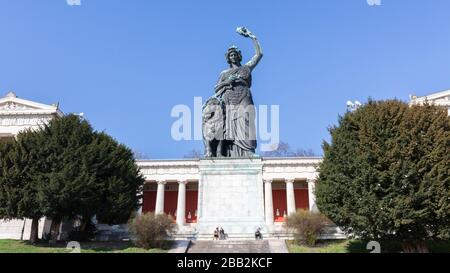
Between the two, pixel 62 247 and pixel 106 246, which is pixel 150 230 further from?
pixel 62 247

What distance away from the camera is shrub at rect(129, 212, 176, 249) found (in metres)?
25.8

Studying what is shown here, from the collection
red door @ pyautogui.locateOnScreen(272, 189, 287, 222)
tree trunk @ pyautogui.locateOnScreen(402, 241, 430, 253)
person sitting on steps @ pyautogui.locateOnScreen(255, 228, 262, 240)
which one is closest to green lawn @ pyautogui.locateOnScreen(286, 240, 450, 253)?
tree trunk @ pyautogui.locateOnScreen(402, 241, 430, 253)

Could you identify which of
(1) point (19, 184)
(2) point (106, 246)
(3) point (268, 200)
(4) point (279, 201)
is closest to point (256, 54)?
(2) point (106, 246)

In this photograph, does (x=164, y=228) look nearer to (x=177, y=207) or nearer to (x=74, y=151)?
(x=74, y=151)

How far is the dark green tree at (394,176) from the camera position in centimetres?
2255

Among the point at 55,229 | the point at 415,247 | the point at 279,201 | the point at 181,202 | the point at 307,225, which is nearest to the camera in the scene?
the point at 415,247

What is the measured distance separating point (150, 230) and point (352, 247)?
13169 millimetres

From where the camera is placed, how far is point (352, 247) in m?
26.3

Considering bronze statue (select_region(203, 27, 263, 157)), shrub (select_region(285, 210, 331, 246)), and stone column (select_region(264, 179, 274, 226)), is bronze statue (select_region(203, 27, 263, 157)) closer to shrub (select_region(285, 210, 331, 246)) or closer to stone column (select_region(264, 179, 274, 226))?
shrub (select_region(285, 210, 331, 246))

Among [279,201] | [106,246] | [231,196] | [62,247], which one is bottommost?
[62,247]

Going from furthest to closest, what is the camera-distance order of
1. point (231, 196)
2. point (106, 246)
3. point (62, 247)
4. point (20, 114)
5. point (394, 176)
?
point (20, 114) → point (62, 247) → point (106, 246) → point (231, 196) → point (394, 176)

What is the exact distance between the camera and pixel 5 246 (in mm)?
30203

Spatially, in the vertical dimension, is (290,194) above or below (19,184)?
above
